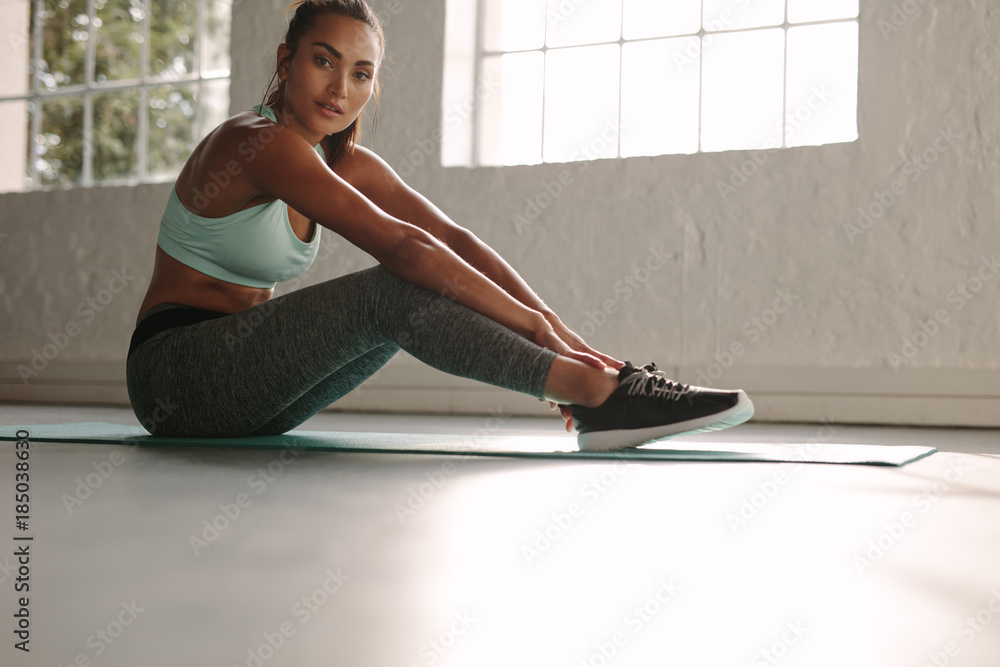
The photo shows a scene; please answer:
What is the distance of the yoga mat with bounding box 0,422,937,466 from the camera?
151 cm

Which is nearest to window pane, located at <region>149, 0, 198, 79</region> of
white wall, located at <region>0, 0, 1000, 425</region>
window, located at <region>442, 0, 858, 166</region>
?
white wall, located at <region>0, 0, 1000, 425</region>

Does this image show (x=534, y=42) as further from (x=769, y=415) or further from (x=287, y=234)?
(x=287, y=234)

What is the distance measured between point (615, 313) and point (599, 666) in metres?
2.86

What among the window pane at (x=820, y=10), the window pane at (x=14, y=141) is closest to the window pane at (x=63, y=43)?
the window pane at (x=14, y=141)

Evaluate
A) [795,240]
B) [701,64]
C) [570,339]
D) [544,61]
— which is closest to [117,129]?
[544,61]

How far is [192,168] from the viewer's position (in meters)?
1.55

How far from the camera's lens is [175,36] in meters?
4.38

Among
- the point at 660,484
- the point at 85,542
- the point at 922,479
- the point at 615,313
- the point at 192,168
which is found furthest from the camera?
the point at 615,313

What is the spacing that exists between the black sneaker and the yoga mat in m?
0.05

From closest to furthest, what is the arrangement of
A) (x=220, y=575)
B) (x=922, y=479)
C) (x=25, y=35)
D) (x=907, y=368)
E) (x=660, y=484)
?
1. (x=220, y=575)
2. (x=660, y=484)
3. (x=922, y=479)
4. (x=907, y=368)
5. (x=25, y=35)

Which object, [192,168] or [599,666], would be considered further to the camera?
[192,168]

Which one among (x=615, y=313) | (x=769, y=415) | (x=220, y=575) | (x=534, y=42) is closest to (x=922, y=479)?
(x=220, y=575)

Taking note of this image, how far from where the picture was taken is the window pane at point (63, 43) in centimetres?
466

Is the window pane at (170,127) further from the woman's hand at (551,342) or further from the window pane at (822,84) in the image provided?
the woman's hand at (551,342)
